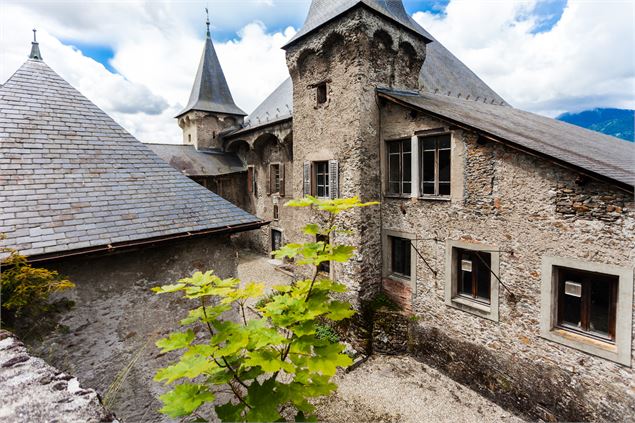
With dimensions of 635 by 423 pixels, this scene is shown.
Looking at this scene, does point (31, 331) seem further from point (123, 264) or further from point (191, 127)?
point (191, 127)

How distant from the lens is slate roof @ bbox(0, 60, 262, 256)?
404cm

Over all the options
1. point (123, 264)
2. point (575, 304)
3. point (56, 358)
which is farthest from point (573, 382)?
point (56, 358)

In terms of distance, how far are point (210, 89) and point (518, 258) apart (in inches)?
939

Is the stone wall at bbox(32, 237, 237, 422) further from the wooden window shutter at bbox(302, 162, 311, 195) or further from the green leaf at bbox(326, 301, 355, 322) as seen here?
the wooden window shutter at bbox(302, 162, 311, 195)

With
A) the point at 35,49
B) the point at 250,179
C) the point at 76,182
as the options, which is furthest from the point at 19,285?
the point at 250,179

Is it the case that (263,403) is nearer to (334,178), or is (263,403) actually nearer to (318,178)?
(334,178)

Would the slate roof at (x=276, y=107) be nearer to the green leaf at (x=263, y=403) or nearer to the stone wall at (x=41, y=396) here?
the stone wall at (x=41, y=396)

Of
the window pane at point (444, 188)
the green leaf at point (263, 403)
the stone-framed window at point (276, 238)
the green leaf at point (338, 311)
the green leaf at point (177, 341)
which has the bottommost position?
the stone-framed window at point (276, 238)

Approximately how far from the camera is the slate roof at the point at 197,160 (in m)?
19.0

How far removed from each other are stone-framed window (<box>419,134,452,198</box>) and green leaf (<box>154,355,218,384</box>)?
7.15 metres

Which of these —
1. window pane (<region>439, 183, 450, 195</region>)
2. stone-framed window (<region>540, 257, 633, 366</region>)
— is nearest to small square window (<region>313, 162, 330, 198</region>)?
window pane (<region>439, 183, 450, 195</region>)

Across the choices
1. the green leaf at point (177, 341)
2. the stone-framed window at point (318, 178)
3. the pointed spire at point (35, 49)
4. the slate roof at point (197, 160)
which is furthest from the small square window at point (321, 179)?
the slate roof at point (197, 160)

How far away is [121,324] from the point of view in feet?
14.9

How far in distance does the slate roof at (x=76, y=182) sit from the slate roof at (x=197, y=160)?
1332cm
